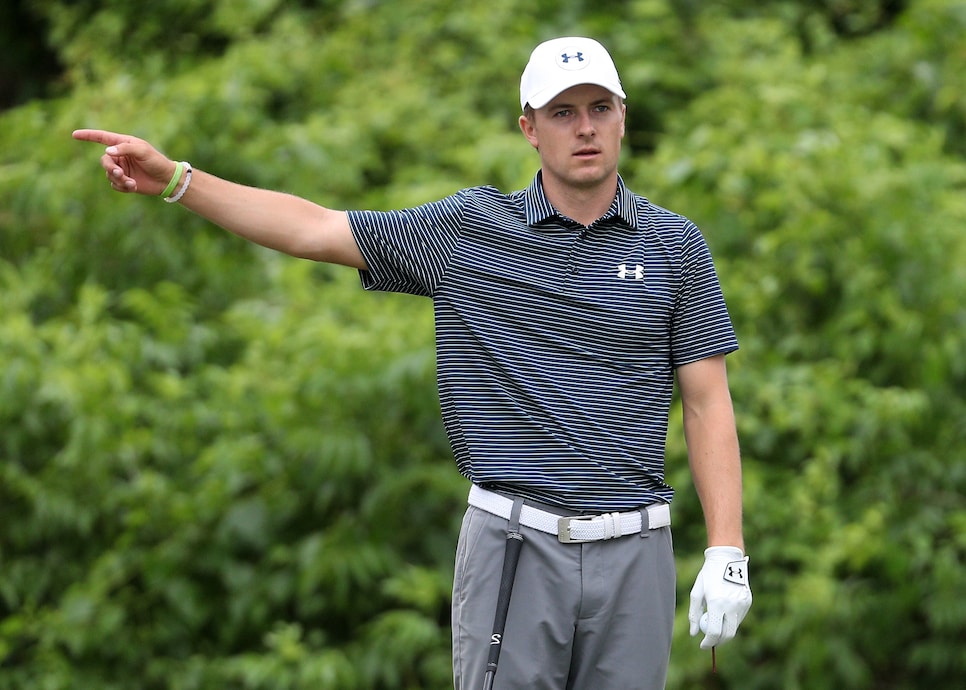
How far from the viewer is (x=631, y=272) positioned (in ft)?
9.46

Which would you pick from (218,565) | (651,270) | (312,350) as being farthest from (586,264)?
(218,565)

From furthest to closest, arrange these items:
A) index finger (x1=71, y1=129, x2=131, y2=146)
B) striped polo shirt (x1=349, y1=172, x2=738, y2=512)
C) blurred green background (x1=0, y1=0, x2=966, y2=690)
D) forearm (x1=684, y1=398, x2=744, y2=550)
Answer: blurred green background (x1=0, y1=0, x2=966, y2=690), forearm (x1=684, y1=398, x2=744, y2=550), striped polo shirt (x1=349, y1=172, x2=738, y2=512), index finger (x1=71, y1=129, x2=131, y2=146)

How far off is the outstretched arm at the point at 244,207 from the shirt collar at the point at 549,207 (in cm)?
39

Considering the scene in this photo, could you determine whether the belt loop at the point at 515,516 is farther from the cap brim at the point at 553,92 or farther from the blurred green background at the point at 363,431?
the blurred green background at the point at 363,431

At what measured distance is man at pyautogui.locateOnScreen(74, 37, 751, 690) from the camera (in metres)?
2.82

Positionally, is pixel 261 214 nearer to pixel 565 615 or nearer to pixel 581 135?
pixel 581 135

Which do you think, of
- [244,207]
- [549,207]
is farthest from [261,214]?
[549,207]

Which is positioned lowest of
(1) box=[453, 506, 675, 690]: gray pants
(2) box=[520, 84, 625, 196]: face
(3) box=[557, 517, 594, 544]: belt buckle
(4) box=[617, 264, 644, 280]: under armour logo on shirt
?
(1) box=[453, 506, 675, 690]: gray pants

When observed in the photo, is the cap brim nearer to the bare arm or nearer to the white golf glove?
the bare arm

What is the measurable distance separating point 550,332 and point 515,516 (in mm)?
400

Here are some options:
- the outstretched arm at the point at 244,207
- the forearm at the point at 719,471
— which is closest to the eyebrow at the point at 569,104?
the outstretched arm at the point at 244,207

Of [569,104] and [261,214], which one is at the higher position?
[569,104]

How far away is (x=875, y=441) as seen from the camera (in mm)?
4926

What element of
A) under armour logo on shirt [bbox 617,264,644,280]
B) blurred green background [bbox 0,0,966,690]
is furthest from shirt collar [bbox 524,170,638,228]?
blurred green background [bbox 0,0,966,690]
